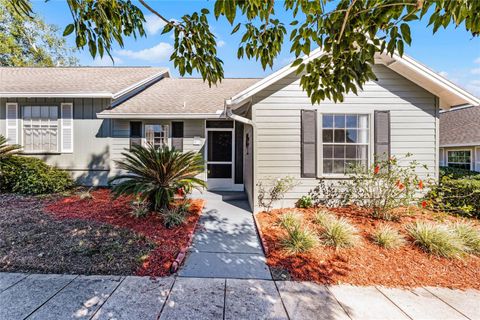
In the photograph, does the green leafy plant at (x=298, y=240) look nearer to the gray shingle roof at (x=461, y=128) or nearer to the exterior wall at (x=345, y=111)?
the exterior wall at (x=345, y=111)

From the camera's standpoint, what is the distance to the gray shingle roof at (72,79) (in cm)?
825

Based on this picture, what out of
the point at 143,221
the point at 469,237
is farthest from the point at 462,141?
the point at 143,221

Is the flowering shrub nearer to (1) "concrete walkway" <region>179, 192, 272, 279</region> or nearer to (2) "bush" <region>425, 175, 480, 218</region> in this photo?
(2) "bush" <region>425, 175, 480, 218</region>

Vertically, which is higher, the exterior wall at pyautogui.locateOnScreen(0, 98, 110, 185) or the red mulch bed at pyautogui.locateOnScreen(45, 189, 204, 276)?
the exterior wall at pyautogui.locateOnScreen(0, 98, 110, 185)

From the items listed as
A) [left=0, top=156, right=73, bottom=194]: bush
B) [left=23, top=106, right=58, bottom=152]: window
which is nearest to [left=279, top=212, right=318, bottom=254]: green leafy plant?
[left=0, top=156, right=73, bottom=194]: bush

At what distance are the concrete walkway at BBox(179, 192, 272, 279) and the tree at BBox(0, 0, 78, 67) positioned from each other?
710 inches

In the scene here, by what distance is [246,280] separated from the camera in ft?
10.2

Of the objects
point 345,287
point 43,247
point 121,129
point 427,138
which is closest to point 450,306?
point 345,287

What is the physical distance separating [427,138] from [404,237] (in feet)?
10.9

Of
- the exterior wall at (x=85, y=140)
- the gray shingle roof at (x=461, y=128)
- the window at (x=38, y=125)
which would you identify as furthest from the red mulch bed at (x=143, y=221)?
the gray shingle roof at (x=461, y=128)

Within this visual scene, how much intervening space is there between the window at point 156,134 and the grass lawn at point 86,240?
3036mm

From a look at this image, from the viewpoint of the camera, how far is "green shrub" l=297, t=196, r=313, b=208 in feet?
19.3

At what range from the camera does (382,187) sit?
17.8ft

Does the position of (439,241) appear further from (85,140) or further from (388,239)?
(85,140)
